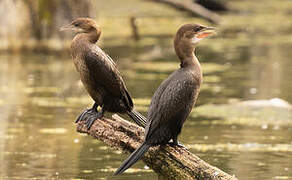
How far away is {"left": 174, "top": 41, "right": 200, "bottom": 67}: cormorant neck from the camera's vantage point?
7.74 metres

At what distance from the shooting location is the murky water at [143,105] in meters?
10.6

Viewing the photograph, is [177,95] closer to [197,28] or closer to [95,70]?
[197,28]

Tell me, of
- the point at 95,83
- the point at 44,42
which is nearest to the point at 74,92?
the point at 44,42

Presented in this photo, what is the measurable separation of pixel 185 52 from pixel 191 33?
160 mm

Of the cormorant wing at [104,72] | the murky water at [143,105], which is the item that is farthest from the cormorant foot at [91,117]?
the murky water at [143,105]

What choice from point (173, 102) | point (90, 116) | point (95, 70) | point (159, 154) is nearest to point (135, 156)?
point (159, 154)

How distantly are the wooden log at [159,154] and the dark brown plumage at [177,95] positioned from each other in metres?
0.16

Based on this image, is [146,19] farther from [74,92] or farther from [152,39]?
[74,92]

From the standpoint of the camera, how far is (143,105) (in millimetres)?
14406

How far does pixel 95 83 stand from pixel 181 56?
3.61 ft

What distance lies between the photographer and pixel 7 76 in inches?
720

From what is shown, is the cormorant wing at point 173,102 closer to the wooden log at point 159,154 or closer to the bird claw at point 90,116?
the wooden log at point 159,154

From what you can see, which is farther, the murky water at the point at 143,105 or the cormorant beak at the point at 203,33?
the murky water at the point at 143,105

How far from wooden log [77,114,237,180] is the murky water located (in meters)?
1.72
